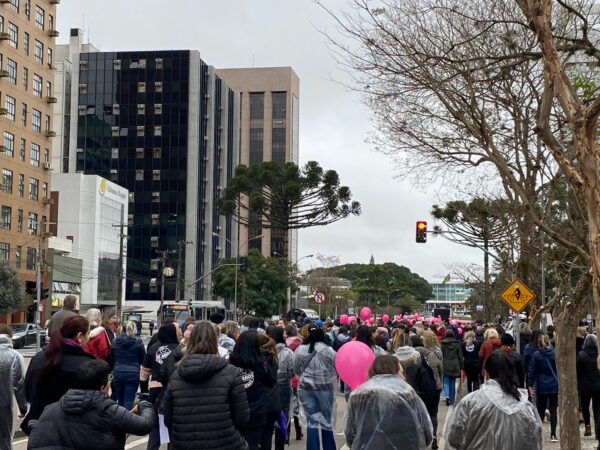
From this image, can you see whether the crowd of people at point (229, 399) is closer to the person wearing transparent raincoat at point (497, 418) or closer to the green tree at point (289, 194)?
the person wearing transparent raincoat at point (497, 418)

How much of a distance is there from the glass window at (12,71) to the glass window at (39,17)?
4.95m

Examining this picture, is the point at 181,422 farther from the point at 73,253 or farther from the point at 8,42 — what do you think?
the point at 73,253

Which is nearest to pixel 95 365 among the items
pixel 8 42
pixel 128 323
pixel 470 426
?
pixel 470 426

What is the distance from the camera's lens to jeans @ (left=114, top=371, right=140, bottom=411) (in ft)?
43.6

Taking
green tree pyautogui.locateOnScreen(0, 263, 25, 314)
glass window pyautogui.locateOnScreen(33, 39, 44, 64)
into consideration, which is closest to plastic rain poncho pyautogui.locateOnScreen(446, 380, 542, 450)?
green tree pyautogui.locateOnScreen(0, 263, 25, 314)

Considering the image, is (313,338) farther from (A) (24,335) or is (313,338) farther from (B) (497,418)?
(A) (24,335)

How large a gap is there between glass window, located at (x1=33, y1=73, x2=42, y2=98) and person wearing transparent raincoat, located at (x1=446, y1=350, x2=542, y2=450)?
60992 mm

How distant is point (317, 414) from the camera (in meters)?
11.0

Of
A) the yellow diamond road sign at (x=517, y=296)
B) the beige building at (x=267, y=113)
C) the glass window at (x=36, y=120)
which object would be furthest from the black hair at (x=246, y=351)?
the beige building at (x=267, y=113)

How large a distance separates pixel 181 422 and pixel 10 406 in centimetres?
361

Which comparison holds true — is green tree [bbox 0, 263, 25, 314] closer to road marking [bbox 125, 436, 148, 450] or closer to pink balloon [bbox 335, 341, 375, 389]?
road marking [bbox 125, 436, 148, 450]

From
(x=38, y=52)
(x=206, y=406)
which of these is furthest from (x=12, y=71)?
(x=206, y=406)

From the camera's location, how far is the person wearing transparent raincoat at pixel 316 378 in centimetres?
1108

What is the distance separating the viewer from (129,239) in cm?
10212
